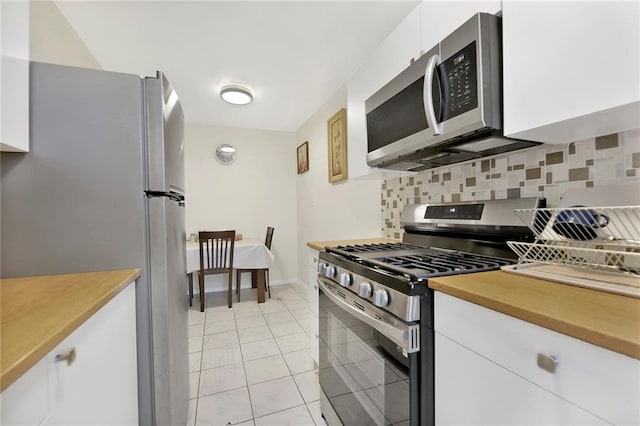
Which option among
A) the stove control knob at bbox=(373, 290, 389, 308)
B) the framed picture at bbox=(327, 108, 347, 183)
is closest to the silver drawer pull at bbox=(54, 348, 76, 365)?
the stove control knob at bbox=(373, 290, 389, 308)

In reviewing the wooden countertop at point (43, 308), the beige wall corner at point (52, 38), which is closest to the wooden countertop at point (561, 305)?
the wooden countertop at point (43, 308)

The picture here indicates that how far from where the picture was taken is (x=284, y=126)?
4.11m

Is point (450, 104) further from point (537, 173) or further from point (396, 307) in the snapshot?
point (396, 307)

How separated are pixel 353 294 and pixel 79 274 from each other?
106 cm

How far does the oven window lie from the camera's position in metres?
0.93

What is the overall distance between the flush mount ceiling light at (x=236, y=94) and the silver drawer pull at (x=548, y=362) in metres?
2.95

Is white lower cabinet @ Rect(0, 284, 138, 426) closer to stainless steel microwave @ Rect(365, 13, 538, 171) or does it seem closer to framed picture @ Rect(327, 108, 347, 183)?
stainless steel microwave @ Rect(365, 13, 538, 171)

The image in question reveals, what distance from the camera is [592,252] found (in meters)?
0.77

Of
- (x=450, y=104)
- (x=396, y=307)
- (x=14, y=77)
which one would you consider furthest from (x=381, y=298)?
(x=14, y=77)

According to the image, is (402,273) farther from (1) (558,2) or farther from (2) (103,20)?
(2) (103,20)

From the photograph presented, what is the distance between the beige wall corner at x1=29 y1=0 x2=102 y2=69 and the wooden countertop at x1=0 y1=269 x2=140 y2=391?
1.34 meters

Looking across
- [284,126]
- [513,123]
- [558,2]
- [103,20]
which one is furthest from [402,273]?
[284,126]

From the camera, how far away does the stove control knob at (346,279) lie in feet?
3.82

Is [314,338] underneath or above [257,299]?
above
